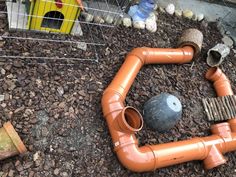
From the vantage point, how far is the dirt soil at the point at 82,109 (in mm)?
3002

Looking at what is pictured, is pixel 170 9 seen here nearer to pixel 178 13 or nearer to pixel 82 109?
pixel 178 13

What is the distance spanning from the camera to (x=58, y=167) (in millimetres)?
2965

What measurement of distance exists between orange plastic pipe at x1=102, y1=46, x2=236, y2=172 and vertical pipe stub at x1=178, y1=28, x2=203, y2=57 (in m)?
0.49

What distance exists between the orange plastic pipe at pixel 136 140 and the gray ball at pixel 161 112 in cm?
21

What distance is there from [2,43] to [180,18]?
2395 mm

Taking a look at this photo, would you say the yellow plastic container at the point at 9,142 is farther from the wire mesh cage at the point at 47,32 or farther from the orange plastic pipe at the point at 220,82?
the orange plastic pipe at the point at 220,82

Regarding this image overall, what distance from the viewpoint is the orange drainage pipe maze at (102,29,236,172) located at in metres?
3.08

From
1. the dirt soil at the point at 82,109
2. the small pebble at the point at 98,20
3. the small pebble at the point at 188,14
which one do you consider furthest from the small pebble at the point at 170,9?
the small pebble at the point at 98,20

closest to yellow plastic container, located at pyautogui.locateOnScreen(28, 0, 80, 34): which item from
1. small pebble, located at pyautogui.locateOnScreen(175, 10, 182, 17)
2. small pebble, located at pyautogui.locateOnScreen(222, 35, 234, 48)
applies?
small pebble, located at pyautogui.locateOnScreen(175, 10, 182, 17)

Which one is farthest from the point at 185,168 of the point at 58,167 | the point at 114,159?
the point at 58,167

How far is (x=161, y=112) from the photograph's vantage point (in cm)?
333

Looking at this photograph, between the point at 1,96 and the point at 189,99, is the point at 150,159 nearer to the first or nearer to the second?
the point at 189,99

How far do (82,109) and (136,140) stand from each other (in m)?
0.58

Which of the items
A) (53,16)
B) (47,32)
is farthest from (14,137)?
(53,16)
